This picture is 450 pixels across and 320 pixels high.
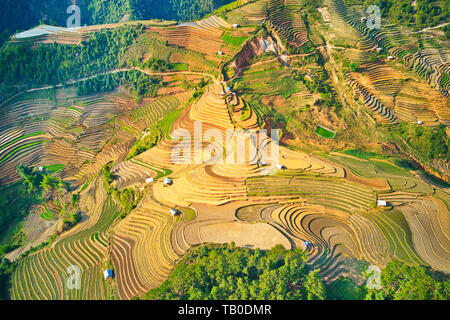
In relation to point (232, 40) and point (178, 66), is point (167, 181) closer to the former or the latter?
point (178, 66)

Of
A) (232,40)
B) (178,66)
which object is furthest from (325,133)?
(178,66)

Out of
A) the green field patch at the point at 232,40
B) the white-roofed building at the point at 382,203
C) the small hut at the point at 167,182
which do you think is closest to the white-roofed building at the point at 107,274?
the small hut at the point at 167,182

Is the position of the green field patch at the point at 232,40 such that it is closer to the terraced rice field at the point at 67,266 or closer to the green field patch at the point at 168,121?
the green field patch at the point at 168,121

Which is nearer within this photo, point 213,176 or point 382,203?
point 382,203

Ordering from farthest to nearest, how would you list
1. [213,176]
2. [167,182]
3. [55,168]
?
[55,168] → [167,182] → [213,176]

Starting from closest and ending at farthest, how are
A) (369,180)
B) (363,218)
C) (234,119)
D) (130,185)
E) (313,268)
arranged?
1. (313,268)
2. (363,218)
3. (369,180)
4. (130,185)
5. (234,119)

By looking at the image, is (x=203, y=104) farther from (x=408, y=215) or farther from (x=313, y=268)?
(x=408, y=215)

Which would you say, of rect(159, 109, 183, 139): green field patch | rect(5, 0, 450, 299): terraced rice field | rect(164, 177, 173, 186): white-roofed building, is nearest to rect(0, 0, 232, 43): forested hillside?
rect(5, 0, 450, 299): terraced rice field

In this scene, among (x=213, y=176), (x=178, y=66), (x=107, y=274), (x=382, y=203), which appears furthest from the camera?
(x=178, y=66)
